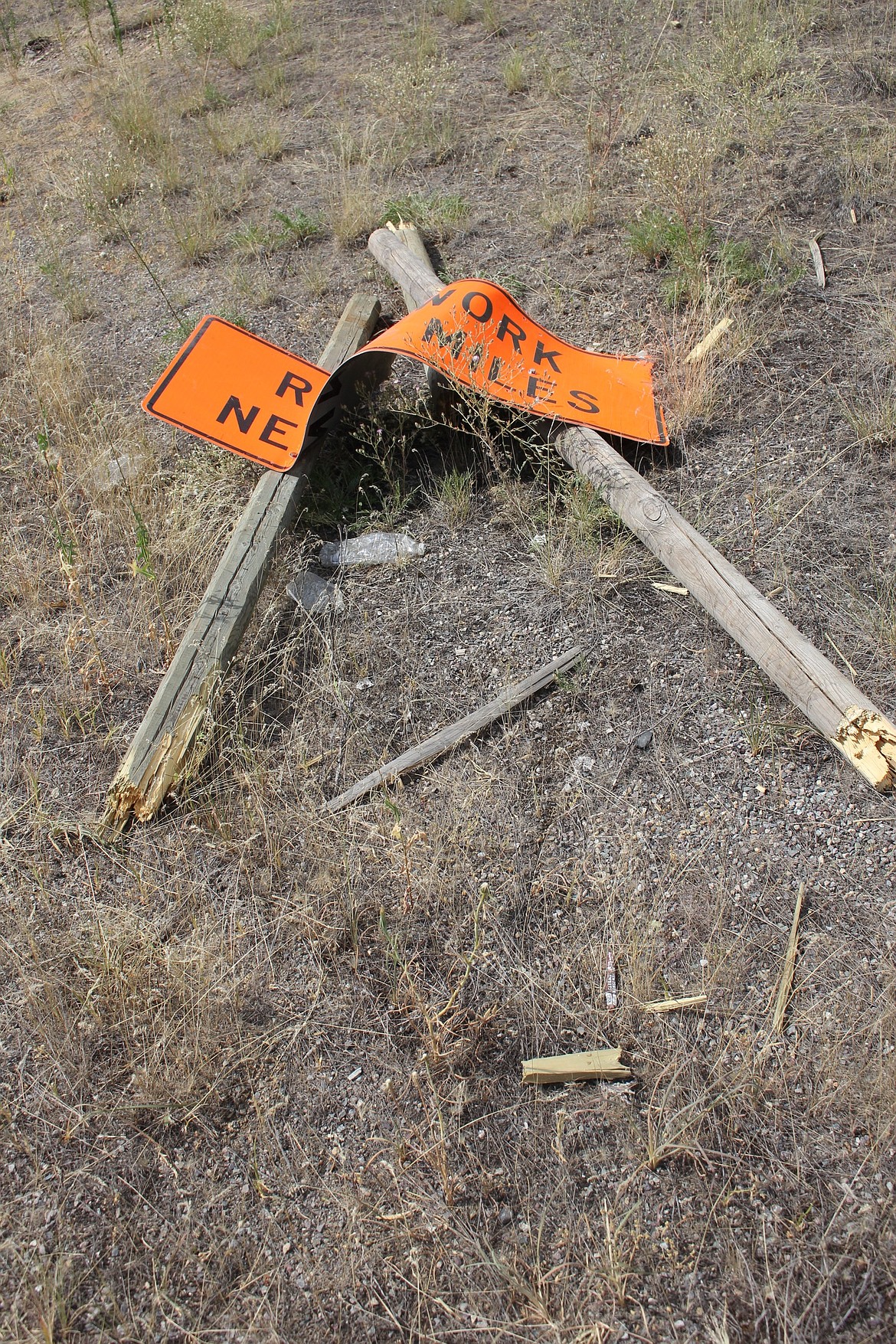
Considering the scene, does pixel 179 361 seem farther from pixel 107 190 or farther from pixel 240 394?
pixel 107 190

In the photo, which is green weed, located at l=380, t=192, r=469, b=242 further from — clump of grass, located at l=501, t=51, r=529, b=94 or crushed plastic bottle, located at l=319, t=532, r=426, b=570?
crushed plastic bottle, located at l=319, t=532, r=426, b=570

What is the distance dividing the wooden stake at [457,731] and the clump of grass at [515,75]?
5.08m

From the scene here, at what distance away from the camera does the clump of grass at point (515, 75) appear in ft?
20.7

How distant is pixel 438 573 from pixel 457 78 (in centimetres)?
485

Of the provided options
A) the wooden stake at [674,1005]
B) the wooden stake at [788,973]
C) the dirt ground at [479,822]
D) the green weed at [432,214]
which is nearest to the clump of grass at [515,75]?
the dirt ground at [479,822]

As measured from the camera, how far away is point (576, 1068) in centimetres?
223

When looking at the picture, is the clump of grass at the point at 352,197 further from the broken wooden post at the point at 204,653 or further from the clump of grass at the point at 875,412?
→ the clump of grass at the point at 875,412

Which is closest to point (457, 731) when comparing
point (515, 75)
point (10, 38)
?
point (515, 75)

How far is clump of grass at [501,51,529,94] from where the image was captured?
631 centimetres

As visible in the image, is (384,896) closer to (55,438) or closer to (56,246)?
(55,438)

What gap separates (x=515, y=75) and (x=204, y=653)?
5.38m

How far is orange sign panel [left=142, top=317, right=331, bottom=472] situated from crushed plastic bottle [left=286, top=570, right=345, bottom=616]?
47 centimetres

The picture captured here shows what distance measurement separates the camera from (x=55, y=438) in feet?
14.3

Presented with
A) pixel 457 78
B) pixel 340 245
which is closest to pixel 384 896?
pixel 340 245
